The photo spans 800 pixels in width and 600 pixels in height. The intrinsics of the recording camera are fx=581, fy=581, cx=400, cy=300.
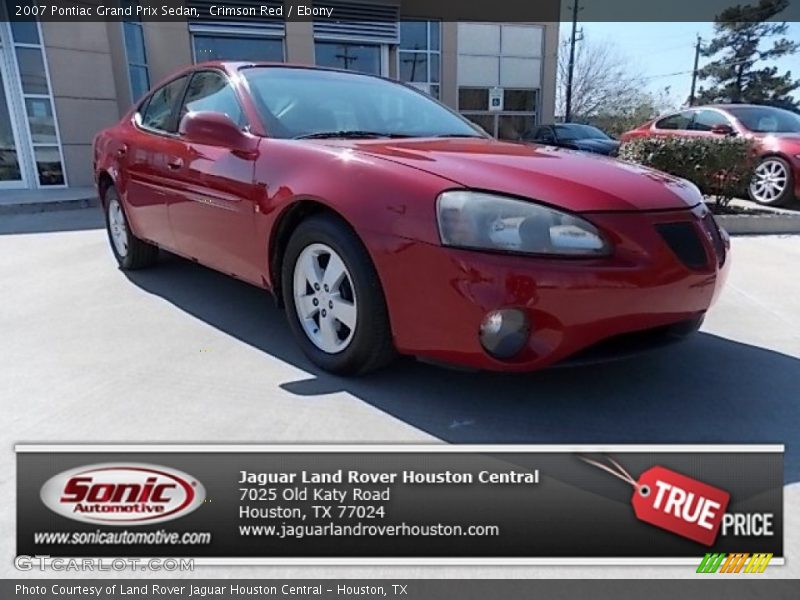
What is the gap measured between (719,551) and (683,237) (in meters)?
1.09

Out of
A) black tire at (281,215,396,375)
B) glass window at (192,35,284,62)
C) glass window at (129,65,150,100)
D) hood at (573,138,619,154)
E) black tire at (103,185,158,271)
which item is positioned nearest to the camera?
black tire at (281,215,396,375)

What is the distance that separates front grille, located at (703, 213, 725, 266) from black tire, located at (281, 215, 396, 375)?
134 centimetres

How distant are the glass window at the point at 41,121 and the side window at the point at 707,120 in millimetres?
9948

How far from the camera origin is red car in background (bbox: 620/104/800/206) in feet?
22.3

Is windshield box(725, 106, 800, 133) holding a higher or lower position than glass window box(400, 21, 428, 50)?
lower

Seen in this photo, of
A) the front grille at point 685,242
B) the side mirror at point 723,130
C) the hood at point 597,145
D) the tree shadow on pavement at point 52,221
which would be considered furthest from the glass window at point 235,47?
the front grille at point 685,242

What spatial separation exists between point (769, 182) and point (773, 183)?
0.17 ft

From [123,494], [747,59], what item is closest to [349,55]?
[123,494]

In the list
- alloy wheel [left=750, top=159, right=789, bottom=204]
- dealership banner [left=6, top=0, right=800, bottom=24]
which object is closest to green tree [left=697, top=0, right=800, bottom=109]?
dealership banner [left=6, top=0, right=800, bottom=24]

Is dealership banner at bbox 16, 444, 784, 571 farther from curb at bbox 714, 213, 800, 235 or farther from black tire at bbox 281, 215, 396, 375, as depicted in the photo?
curb at bbox 714, 213, 800, 235

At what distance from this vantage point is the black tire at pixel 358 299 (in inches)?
91.3

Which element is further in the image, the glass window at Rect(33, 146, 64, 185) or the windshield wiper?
the glass window at Rect(33, 146, 64, 185)
